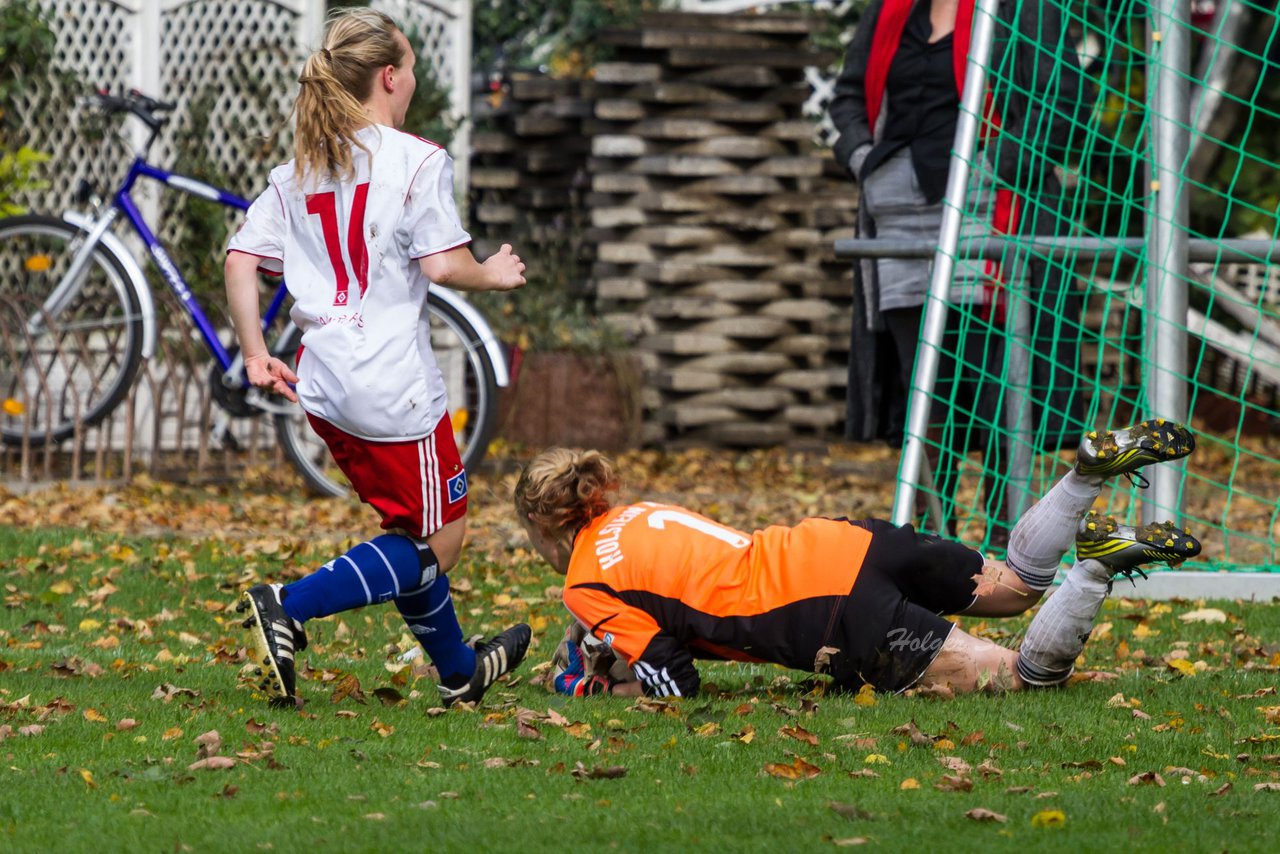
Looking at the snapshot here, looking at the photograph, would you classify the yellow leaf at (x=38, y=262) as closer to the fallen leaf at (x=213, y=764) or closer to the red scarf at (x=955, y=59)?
the red scarf at (x=955, y=59)

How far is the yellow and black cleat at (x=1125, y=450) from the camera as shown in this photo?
418cm

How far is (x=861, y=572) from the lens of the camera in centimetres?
420

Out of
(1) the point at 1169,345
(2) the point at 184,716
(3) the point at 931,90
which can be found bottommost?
(2) the point at 184,716

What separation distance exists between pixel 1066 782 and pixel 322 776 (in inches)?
54.3

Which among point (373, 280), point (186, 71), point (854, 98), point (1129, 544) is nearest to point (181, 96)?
point (186, 71)

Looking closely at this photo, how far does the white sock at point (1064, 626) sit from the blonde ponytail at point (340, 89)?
1834 mm

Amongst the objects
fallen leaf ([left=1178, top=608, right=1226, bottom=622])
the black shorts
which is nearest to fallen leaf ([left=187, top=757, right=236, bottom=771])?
the black shorts

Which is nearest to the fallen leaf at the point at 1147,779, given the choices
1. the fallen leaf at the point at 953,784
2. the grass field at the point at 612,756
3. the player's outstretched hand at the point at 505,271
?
the grass field at the point at 612,756

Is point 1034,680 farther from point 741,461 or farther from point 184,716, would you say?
point 741,461

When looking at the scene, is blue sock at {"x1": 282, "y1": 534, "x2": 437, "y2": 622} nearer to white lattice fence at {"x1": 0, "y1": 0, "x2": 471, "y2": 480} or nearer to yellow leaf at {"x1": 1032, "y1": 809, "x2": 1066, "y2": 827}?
yellow leaf at {"x1": 1032, "y1": 809, "x2": 1066, "y2": 827}

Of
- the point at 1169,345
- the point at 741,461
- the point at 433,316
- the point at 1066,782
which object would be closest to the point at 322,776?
the point at 1066,782

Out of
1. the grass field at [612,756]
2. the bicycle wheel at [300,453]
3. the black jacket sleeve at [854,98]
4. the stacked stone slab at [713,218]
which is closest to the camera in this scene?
the grass field at [612,756]

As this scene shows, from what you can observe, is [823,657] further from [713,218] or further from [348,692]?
[713,218]

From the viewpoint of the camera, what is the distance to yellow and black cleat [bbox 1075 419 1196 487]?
4176mm
